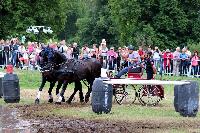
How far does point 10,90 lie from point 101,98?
220 inches

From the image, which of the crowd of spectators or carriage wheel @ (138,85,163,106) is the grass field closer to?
carriage wheel @ (138,85,163,106)

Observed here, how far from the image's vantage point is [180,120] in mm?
18359

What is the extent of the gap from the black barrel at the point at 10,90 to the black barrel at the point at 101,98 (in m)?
5.25

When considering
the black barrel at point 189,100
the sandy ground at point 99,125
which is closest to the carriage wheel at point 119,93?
the sandy ground at point 99,125

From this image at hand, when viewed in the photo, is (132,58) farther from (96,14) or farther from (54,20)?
(96,14)

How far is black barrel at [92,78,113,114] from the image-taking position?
19875 mm

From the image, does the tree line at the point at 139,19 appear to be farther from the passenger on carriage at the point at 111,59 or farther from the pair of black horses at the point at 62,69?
the pair of black horses at the point at 62,69

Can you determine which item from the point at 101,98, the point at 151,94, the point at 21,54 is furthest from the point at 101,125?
the point at 21,54

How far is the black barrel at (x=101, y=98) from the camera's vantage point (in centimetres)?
1988

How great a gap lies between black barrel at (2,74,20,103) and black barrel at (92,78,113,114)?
5.25m

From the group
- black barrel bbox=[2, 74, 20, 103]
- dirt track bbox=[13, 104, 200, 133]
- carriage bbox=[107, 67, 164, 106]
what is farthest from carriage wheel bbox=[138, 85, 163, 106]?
dirt track bbox=[13, 104, 200, 133]

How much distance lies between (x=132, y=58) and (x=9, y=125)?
37.6ft

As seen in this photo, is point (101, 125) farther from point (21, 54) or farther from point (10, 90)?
point (21, 54)

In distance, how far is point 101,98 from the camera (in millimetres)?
19922
